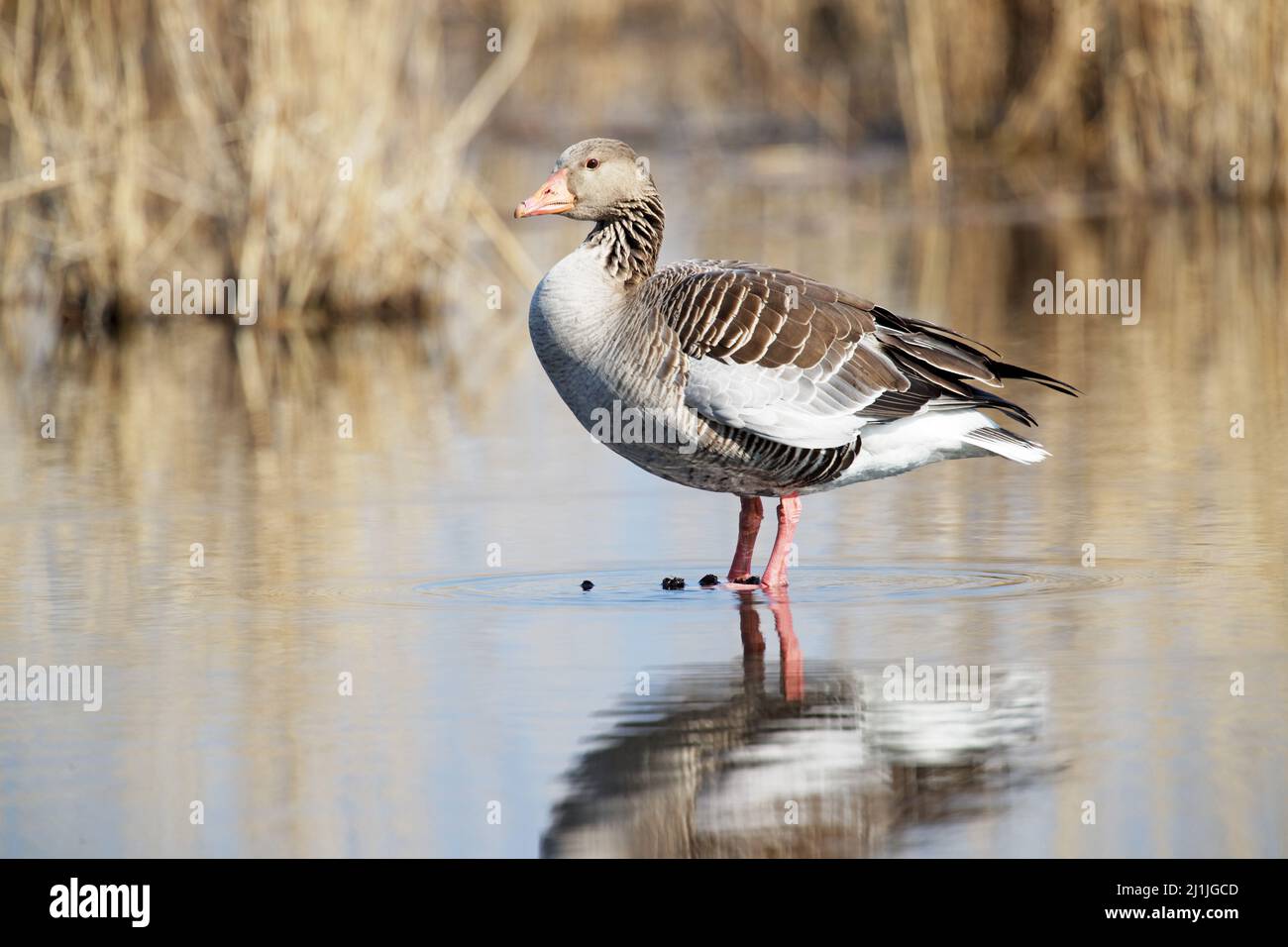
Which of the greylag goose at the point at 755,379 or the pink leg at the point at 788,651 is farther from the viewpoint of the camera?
the greylag goose at the point at 755,379

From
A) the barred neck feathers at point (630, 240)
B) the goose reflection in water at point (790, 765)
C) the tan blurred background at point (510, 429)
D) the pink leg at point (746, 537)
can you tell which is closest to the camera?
the goose reflection in water at point (790, 765)

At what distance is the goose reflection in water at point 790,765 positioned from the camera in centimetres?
500

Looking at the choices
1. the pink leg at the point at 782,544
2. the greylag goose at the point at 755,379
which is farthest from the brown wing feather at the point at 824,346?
the pink leg at the point at 782,544

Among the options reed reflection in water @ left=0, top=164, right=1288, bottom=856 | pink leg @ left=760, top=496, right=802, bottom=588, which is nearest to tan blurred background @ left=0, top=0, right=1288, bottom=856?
reed reflection in water @ left=0, top=164, right=1288, bottom=856

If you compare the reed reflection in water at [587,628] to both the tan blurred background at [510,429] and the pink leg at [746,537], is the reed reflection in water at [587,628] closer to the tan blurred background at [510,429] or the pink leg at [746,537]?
the tan blurred background at [510,429]

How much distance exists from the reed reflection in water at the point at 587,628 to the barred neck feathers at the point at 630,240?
1134mm

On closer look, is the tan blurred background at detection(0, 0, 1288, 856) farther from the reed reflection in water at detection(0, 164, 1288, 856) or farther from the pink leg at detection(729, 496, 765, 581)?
the pink leg at detection(729, 496, 765, 581)

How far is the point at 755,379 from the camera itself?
24.3 feet

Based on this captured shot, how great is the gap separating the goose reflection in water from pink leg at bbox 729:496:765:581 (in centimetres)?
123

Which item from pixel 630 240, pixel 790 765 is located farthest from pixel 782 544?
pixel 790 765

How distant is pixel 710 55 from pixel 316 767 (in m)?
27.7

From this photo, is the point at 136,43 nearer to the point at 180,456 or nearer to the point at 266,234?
the point at 266,234

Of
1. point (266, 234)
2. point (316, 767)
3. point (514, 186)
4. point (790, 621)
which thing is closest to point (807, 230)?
point (514, 186)
